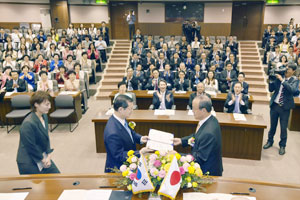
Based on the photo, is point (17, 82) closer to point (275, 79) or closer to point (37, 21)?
point (275, 79)

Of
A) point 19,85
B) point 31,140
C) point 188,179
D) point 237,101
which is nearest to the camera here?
point 188,179

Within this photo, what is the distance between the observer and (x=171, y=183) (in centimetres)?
208

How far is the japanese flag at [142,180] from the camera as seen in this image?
2.09m

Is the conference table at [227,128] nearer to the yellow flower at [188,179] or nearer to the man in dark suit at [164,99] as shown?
the man in dark suit at [164,99]

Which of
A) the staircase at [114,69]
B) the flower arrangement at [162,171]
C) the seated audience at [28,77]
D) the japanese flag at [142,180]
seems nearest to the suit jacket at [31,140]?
the flower arrangement at [162,171]

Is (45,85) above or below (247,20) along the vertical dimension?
below

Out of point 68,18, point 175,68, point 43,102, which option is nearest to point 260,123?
point 43,102

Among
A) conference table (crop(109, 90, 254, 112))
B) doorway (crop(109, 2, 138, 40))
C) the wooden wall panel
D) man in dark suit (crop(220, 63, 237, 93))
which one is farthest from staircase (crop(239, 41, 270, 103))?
doorway (crop(109, 2, 138, 40))

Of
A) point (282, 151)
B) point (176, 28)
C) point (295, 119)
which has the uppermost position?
point (176, 28)

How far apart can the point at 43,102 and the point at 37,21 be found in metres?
15.3

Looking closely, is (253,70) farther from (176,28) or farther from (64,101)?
(64,101)

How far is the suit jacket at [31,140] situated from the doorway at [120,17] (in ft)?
44.8

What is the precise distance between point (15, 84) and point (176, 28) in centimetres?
1035

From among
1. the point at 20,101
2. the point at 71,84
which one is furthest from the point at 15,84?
the point at 71,84
